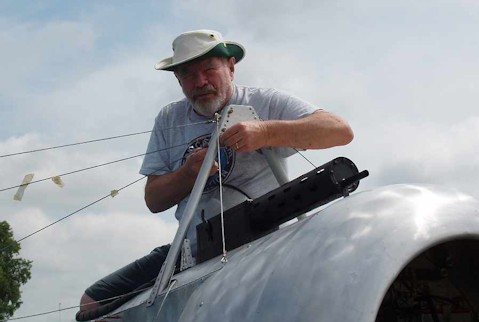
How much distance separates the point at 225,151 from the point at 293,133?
0.55m

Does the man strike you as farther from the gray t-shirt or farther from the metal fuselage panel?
the metal fuselage panel

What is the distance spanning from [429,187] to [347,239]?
1.54 feet

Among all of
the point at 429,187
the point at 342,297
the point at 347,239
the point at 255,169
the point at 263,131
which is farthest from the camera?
the point at 255,169

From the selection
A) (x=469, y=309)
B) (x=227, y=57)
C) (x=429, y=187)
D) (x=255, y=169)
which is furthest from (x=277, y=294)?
(x=227, y=57)

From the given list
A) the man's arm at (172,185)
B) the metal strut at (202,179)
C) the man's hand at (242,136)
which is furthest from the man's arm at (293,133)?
the man's arm at (172,185)

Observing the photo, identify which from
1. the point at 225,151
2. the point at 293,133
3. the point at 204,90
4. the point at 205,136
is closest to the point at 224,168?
the point at 225,151

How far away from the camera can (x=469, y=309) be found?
10.5 ft

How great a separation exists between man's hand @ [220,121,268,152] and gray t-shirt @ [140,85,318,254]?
58cm

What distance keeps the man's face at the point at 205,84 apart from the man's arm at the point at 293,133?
61cm

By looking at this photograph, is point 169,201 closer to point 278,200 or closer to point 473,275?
point 278,200

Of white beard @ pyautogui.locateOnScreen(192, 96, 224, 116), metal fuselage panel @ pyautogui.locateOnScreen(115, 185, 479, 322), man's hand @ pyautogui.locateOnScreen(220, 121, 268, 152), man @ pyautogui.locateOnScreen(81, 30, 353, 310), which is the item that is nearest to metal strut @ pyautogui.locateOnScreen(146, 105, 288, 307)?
man's hand @ pyautogui.locateOnScreen(220, 121, 268, 152)

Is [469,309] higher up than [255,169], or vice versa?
[255,169]

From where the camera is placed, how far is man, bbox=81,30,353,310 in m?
4.27

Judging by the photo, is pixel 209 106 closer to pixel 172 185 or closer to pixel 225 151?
pixel 225 151
